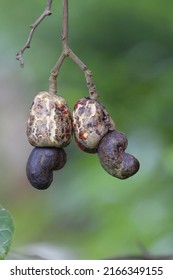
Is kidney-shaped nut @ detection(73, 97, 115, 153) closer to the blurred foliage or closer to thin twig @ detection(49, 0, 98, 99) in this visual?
thin twig @ detection(49, 0, 98, 99)

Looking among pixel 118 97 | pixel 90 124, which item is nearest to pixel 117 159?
pixel 90 124

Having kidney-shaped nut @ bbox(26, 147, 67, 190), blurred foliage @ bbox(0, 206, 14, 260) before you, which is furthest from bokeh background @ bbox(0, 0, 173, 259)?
kidney-shaped nut @ bbox(26, 147, 67, 190)

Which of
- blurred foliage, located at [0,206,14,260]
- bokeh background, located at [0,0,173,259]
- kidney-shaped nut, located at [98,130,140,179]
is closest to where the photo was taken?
kidney-shaped nut, located at [98,130,140,179]

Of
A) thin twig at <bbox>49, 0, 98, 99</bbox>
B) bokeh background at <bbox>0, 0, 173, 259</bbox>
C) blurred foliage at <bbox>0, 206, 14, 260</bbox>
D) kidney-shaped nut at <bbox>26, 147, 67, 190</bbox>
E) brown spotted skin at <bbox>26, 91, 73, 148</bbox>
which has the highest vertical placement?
bokeh background at <bbox>0, 0, 173, 259</bbox>

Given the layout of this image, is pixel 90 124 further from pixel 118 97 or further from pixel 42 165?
pixel 118 97

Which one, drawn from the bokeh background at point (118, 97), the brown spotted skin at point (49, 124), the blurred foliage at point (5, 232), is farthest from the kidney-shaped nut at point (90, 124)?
the bokeh background at point (118, 97)

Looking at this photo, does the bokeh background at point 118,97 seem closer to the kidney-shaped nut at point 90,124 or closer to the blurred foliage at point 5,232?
the blurred foliage at point 5,232
